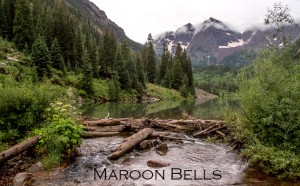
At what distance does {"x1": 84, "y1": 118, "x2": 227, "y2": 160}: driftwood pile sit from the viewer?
60.1 ft

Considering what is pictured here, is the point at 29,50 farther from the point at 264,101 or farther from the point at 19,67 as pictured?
the point at 264,101

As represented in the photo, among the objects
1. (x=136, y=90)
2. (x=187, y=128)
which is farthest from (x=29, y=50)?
(x=187, y=128)

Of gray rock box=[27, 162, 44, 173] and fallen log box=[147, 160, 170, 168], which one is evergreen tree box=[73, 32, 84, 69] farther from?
gray rock box=[27, 162, 44, 173]

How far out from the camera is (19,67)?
195 ft

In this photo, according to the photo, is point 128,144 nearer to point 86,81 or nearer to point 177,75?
point 86,81

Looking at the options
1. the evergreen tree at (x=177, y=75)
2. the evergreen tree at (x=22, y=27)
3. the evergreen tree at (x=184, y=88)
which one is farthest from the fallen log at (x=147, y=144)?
the evergreen tree at (x=177, y=75)

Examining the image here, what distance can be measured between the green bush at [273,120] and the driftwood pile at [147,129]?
5.12 meters

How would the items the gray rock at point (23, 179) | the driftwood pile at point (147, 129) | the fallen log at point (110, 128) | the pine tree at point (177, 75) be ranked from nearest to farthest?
the gray rock at point (23, 179) < the driftwood pile at point (147, 129) < the fallen log at point (110, 128) < the pine tree at point (177, 75)

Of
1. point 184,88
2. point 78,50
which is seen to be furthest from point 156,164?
point 184,88

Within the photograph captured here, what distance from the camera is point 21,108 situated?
14.9 metres

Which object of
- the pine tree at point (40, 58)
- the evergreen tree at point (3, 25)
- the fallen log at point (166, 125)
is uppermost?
the evergreen tree at point (3, 25)

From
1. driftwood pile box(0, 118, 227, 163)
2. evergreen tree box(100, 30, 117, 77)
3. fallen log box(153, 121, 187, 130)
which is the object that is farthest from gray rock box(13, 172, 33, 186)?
evergreen tree box(100, 30, 117, 77)

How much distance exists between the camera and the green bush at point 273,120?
1308cm

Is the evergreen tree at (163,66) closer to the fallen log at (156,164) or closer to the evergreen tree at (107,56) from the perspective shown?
the evergreen tree at (107,56)
